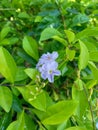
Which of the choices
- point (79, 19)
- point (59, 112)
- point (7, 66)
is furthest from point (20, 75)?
point (79, 19)

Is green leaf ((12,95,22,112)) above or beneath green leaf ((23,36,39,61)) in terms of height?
beneath

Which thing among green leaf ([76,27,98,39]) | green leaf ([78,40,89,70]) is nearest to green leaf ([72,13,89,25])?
green leaf ([76,27,98,39])

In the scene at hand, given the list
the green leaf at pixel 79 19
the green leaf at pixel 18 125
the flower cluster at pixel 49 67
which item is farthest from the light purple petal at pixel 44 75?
the green leaf at pixel 79 19

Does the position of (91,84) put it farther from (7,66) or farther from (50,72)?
(7,66)

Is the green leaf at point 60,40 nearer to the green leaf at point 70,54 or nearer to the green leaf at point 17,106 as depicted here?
the green leaf at point 70,54

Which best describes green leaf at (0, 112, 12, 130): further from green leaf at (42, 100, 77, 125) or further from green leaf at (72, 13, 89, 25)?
green leaf at (72, 13, 89, 25)

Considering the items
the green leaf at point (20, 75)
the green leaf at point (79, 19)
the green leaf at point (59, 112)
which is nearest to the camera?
the green leaf at point (59, 112)
